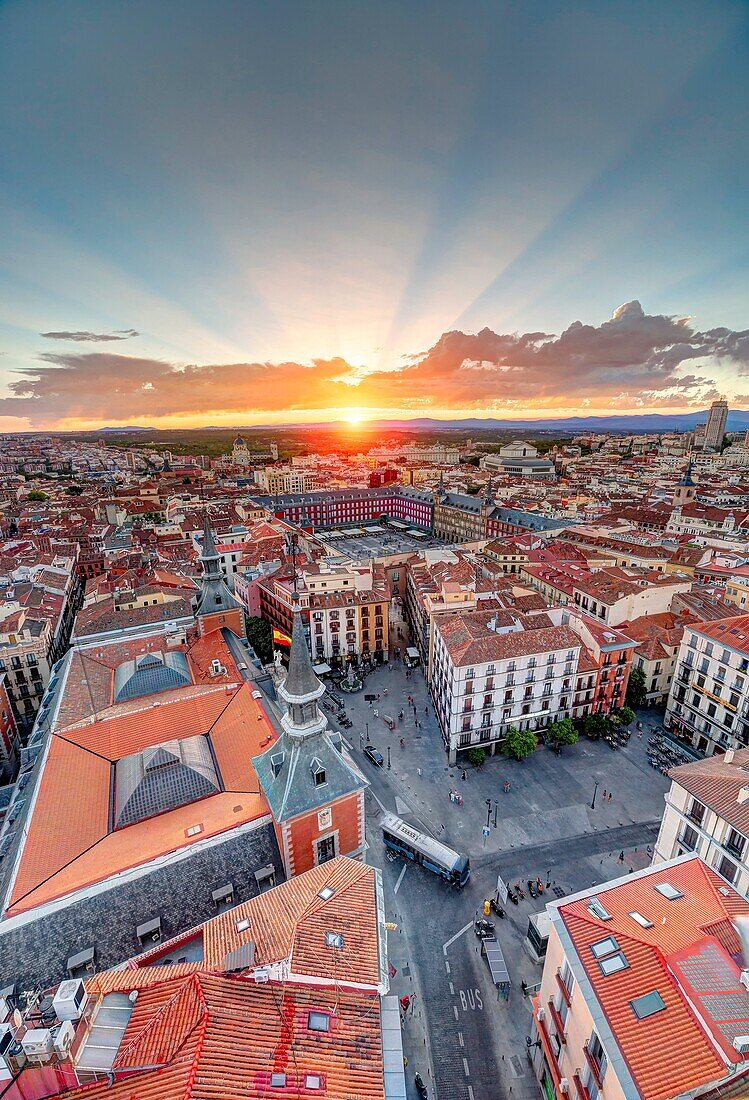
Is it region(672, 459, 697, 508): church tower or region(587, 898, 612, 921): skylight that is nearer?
region(587, 898, 612, 921): skylight

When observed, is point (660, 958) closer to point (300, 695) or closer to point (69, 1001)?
point (300, 695)

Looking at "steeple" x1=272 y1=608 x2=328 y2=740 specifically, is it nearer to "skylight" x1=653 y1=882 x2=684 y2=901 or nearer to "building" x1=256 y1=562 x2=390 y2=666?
"skylight" x1=653 y1=882 x2=684 y2=901

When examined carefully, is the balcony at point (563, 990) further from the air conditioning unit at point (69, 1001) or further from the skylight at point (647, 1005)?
the air conditioning unit at point (69, 1001)

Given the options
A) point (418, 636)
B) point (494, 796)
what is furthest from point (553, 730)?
point (418, 636)

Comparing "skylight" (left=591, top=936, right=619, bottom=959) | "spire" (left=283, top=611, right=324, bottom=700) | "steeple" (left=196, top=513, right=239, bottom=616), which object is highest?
"spire" (left=283, top=611, right=324, bottom=700)

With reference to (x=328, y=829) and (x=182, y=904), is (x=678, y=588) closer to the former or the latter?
(x=328, y=829)

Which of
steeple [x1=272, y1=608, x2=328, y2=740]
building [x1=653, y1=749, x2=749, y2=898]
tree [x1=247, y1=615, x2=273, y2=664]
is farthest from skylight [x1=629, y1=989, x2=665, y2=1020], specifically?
tree [x1=247, y1=615, x2=273, y2=664]
